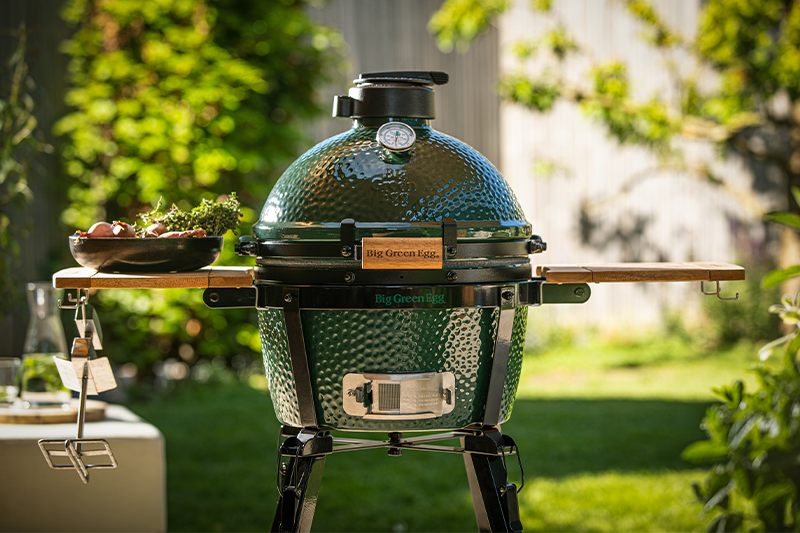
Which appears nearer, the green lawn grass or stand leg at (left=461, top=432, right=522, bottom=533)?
stand leg at (left=461, top=432, right=522, bottom=533)

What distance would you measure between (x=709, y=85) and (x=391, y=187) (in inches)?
227

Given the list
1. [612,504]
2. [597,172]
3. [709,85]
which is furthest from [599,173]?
[612,504]

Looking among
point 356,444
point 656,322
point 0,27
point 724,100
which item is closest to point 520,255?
point 356,444

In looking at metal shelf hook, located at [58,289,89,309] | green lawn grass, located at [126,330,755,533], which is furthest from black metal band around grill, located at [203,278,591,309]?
green lawn grass, located at [126,330,755,533]

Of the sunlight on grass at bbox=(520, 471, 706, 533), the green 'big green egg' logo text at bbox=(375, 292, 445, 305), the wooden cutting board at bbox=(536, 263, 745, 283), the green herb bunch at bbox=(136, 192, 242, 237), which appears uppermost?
the green herb bunch at bbox=(136, 192, 242, 237)

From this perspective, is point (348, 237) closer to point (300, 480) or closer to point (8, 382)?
point (300, 480)

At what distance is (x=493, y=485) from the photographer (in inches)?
65.8

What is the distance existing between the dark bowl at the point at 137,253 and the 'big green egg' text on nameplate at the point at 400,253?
415 millimetres

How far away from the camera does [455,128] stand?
763 cm

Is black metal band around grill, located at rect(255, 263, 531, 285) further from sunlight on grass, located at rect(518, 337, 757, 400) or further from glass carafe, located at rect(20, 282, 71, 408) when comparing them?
sunlight on grass, located at rect(518, 337, 757, 400)

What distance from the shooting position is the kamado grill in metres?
1.61

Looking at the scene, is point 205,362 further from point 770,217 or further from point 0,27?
point 770,217

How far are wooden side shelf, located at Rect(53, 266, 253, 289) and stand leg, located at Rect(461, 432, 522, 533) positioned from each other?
607mm

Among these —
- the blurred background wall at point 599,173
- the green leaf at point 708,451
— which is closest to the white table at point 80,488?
the green leaf at point 708,451
